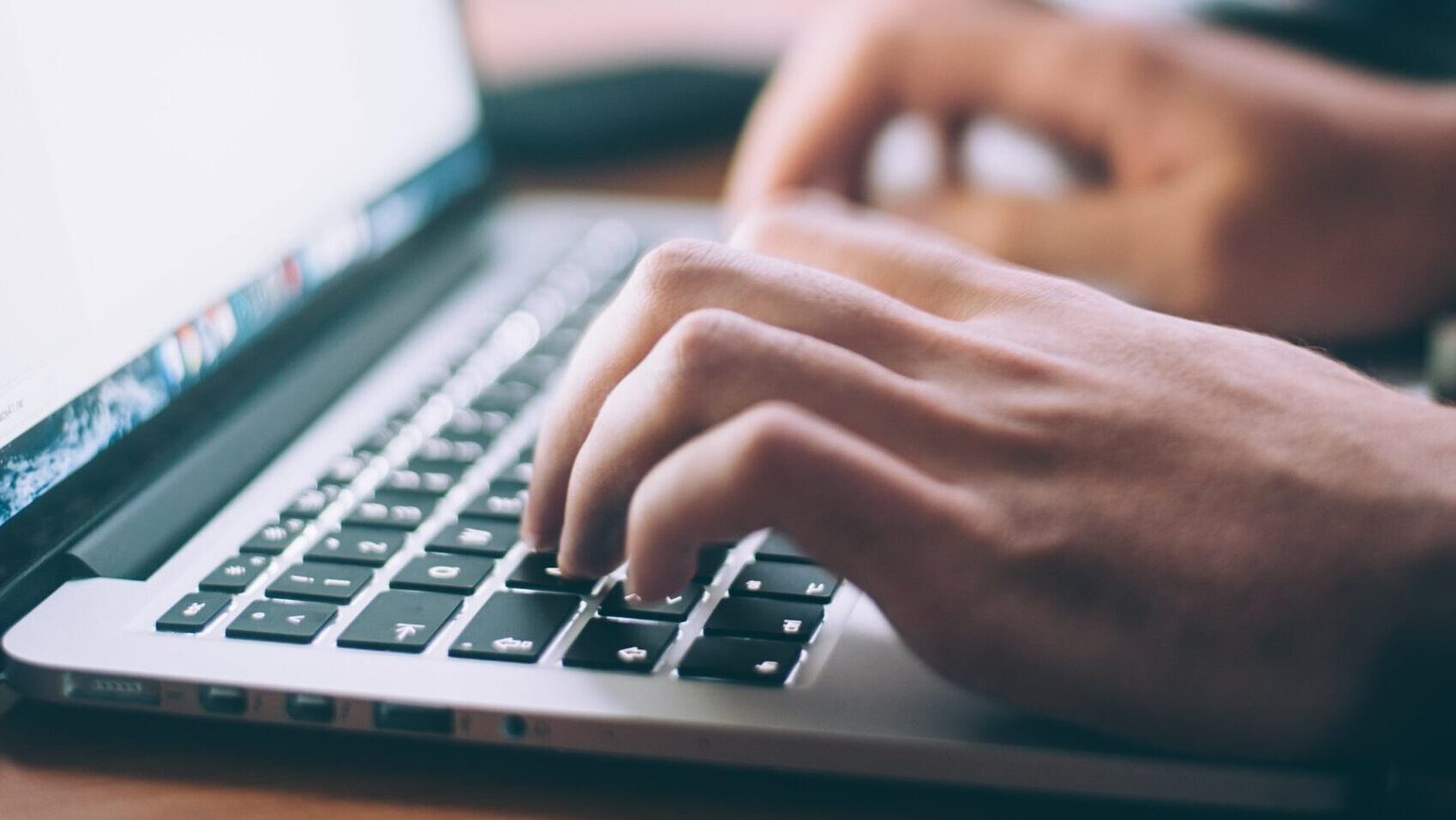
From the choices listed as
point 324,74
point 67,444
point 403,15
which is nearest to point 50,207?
point 67,444

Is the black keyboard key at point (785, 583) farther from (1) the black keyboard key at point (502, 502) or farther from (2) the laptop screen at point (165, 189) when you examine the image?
(2) the laptop screen at point (165, 189)

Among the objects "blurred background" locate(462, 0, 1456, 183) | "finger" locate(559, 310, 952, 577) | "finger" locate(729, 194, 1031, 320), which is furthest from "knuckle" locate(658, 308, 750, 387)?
"blurred background" locate(462, 0, 1456, 183)

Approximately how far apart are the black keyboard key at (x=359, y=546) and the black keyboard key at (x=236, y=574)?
0.02m

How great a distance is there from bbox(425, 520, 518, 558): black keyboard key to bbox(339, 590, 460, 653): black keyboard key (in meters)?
0.03

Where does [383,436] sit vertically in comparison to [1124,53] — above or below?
below

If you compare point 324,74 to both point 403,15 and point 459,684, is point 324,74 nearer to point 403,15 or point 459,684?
point 403,15

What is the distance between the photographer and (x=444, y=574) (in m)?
0.43

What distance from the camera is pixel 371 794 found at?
370 millimetres

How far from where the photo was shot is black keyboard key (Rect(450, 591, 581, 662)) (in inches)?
15.1

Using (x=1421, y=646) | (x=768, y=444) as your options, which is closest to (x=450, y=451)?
(x=768, y=444)

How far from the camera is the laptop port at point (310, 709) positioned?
37cm

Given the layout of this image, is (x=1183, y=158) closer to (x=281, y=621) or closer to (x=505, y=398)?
(x=505, y=398)

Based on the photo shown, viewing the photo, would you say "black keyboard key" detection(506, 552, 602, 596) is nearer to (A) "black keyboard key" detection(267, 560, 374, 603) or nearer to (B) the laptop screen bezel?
(A) "black keyboard key" detection(267, 560, 374, 603)

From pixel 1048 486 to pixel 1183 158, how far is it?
37cm
